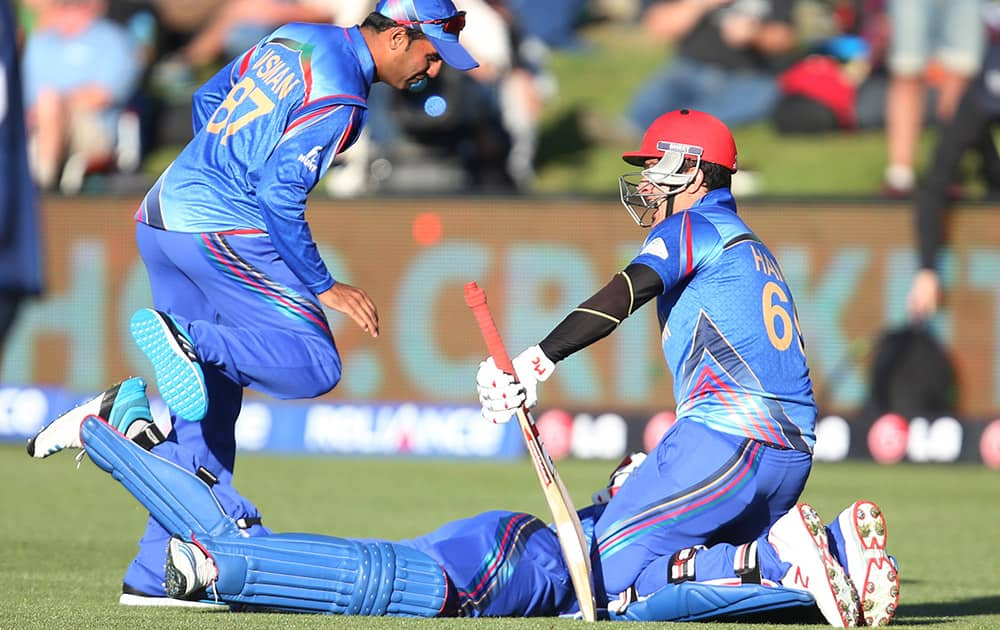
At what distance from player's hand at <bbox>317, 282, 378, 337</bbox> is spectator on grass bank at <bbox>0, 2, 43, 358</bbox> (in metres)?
6.22

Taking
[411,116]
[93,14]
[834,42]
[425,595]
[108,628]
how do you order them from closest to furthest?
1. [108,628]
2. [425,595]
3. [411,116]
4. [93,14]
5. [834,42]

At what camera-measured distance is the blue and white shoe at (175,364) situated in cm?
549

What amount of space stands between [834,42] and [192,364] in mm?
11341

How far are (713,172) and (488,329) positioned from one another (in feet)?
3.51

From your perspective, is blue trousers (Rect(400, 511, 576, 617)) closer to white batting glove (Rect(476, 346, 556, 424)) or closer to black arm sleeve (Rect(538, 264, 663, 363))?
white batting glove (Rect(476, 346, 556, 424))

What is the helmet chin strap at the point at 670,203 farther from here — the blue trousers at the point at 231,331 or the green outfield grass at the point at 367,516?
the green outfield grass at the point at 367,516

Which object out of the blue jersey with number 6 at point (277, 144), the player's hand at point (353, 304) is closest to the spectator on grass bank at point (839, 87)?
the blue jersey with number 6 at point (277, 144)

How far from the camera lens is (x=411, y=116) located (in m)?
13.5

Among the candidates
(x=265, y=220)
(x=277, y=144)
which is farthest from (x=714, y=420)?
(x=277, y=144)

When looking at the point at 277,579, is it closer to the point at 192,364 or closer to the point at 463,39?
the point at 192,364

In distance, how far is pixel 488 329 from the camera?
5.27 metres

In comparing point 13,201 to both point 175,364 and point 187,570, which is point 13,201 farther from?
point 187,570

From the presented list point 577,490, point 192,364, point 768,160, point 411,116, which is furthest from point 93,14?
point 192,364

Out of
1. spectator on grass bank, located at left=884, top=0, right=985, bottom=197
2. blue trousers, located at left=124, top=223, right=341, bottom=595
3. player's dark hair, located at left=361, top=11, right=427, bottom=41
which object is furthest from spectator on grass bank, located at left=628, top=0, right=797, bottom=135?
blue trousers, located at left=124, top=223, right=341, bottom=595
